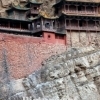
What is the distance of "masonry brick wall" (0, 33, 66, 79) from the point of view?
35500mm

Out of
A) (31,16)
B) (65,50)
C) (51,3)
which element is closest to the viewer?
(65,50)

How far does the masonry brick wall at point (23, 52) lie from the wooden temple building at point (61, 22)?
1375 mm

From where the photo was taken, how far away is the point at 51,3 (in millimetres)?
49031

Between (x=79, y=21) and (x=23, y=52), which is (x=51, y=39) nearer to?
(x=23, y=52)

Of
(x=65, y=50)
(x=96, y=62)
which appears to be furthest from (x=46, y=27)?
(x=96, y=62)

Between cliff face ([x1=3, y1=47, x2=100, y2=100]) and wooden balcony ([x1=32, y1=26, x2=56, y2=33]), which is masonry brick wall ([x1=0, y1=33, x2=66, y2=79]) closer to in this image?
cliff face ([x1=3, y1=47, x2=100, y2=100])

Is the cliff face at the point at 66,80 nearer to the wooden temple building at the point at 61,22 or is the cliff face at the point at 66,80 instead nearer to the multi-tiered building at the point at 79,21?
the wooden temple building at the point at 61,22

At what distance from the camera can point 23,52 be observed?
3650cm

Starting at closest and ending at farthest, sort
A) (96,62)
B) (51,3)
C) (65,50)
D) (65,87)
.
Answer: (65,87), (96,62), (65,50), (51,3)

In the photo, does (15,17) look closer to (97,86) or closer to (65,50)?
(65,50)

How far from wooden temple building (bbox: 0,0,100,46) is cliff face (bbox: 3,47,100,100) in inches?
197

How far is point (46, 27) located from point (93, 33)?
19.4ft

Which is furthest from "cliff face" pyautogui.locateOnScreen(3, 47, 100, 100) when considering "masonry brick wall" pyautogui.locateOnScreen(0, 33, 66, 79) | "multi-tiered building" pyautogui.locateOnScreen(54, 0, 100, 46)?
"multi-tiered building" pyautogui.locateOnScreen(54, 0, 100, 46)

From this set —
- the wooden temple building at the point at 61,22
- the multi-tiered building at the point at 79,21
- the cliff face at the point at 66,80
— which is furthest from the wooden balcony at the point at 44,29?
the cliff face at the point at 66,80
